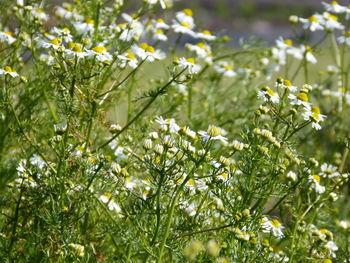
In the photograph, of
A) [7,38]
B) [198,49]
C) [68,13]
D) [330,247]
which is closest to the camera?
[330,247]

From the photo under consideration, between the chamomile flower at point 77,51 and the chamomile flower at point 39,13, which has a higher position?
the chamomile flower at point 39,13

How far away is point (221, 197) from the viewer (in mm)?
1885

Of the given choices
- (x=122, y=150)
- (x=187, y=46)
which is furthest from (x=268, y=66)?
(x=122, y=150)

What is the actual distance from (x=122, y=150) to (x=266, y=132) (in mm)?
622

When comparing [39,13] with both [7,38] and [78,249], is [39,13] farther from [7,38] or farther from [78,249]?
[78,249]

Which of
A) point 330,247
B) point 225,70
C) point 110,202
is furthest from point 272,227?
point 225,70

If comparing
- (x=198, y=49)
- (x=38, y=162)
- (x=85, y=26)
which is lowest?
(x=38, y=162)

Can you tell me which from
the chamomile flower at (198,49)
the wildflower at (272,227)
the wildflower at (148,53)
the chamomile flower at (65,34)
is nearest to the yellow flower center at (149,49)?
the wildflower at (148,53)

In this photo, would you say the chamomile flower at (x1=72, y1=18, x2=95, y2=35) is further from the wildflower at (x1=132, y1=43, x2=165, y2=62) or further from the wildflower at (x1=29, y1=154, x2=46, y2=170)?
the wildflower at (x1=29, y1=154, x2=46, y2=170)

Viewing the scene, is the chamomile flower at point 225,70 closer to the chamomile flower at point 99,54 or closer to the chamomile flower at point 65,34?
the chamomile flower at point 65,34

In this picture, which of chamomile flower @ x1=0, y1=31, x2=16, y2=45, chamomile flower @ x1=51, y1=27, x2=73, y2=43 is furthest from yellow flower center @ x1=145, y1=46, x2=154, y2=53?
chamomile flower @ x1=0, y1=31, x2=16, y2=45

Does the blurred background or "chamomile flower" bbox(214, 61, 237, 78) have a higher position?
the blurred background

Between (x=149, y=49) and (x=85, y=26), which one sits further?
(x=85, y=26)

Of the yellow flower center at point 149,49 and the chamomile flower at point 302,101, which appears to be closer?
the chamomile flower at point 302,101
